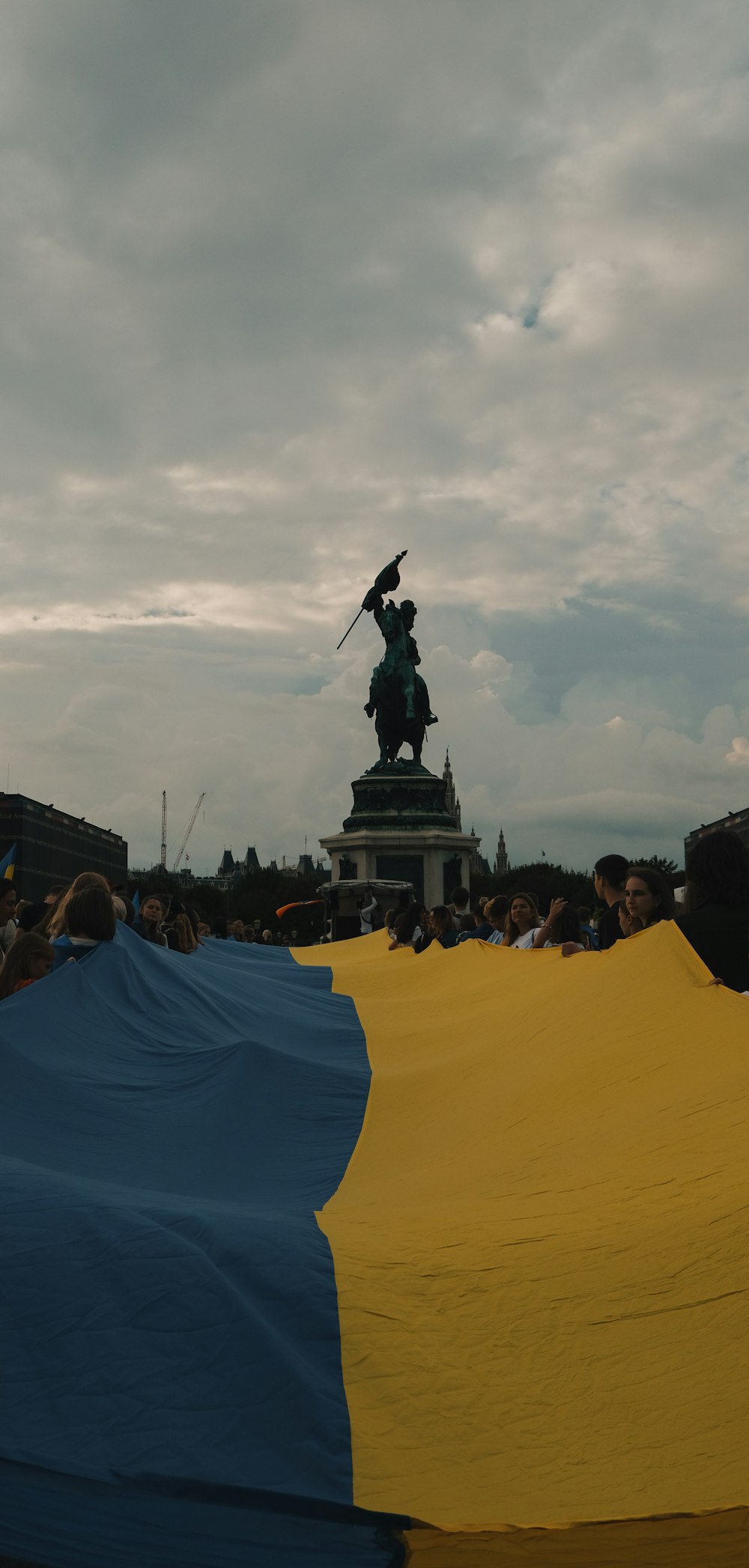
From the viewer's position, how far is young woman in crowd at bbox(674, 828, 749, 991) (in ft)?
19.0

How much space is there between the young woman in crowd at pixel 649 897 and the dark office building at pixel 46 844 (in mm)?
100734

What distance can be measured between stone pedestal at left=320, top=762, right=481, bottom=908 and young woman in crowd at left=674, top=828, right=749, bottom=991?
3916cm

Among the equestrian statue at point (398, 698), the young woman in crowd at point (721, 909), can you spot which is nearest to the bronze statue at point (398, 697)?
the equestrian statue at point (398, 698)

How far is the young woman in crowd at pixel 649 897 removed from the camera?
725 cm

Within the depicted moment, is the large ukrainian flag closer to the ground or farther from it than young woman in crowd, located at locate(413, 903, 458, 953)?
closer to the ground

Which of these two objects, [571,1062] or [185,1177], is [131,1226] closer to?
[185,1177]

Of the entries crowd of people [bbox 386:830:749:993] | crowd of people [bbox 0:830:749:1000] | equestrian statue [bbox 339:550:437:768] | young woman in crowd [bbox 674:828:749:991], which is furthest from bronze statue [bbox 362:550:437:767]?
young woman in crowd [bbox 674:828:749:991]

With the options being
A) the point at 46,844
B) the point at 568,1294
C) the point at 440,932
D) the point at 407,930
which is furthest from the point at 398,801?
the point at 46,844

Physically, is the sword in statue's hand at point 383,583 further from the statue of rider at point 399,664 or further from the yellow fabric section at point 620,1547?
the yellow fabric section at point 620,1547

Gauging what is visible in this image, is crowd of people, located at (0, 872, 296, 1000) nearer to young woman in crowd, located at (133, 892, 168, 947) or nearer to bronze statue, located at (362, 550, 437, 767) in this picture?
young woman in crowd, located at (133, 892, 168, 947)

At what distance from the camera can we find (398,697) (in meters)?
51.2

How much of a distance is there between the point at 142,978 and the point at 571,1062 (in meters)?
3.92

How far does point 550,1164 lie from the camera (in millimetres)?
4672

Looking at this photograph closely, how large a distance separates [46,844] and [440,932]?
112694mm
